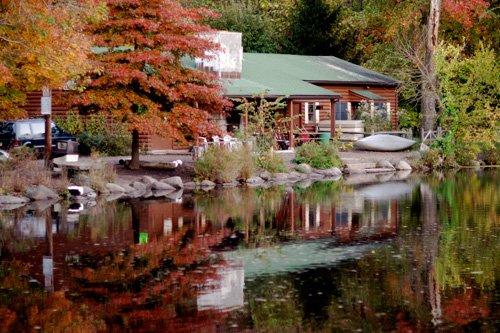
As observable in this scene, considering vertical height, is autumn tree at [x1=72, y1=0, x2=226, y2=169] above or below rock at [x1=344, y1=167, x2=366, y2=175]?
above

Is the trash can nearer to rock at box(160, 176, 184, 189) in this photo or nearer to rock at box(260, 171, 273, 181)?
rock at box(260, 171, 273, 181)

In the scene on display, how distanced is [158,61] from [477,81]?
18593 mm

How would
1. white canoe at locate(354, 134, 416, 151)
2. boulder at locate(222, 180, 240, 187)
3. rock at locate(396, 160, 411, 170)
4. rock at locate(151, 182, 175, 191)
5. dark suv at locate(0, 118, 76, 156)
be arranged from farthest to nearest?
1. white canoe at locate(354, 134, 416, 151)
2. rock at locate(396, 160, 411, 170)
3. dark suv at locate(0, 118, 76, 156)
4. boulder at locate(222, 180, 240, 187)
5. rock at locate(151, 182, 175, 191)

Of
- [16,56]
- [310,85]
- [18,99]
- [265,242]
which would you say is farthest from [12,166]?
[310,85]

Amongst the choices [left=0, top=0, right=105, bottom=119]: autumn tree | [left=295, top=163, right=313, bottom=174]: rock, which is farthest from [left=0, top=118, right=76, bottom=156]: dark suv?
[left=0, top=0, right=105, bottom=119]: autumn tree

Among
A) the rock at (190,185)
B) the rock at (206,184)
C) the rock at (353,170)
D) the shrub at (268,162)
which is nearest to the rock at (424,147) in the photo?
the rock at (353,170)

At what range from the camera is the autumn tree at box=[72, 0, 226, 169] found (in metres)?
31.6

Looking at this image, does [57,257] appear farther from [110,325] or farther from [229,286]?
[110,325]

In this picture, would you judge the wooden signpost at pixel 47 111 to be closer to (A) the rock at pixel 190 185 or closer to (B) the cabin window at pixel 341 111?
(A) the rock at pixel 190 185

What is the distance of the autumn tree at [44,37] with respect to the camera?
2356cm

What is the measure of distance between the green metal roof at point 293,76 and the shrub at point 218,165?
788cm

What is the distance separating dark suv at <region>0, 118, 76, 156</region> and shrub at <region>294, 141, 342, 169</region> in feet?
30.1

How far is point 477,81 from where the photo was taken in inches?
1750

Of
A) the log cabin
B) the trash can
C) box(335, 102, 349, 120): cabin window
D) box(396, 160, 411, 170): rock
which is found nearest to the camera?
box(396, 160, 411, 170): rock
